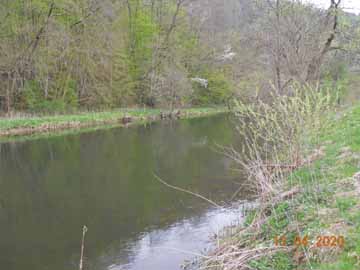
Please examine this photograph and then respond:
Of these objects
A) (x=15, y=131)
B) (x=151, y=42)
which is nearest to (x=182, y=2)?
(x=151, y=42)

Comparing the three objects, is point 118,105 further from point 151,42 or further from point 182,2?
point 182,2

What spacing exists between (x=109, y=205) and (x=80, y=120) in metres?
17.0

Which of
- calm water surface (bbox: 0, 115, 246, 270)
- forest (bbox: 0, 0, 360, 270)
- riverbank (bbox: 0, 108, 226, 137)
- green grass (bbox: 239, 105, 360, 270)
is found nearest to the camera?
green grass (bbox: 239, 105, 360, 270)

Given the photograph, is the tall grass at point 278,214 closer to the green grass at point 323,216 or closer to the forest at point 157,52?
the green grass at point 323,216

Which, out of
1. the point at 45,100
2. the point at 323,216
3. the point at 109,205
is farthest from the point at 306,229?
the point at 45,100

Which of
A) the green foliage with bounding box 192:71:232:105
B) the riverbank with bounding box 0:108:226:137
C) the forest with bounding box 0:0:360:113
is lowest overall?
the riverbank with bounding box 0:108:226:137

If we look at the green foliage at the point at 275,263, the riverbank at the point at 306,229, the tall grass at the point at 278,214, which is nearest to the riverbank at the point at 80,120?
the tall grass at the point at 278,214

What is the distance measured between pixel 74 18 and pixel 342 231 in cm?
2849
